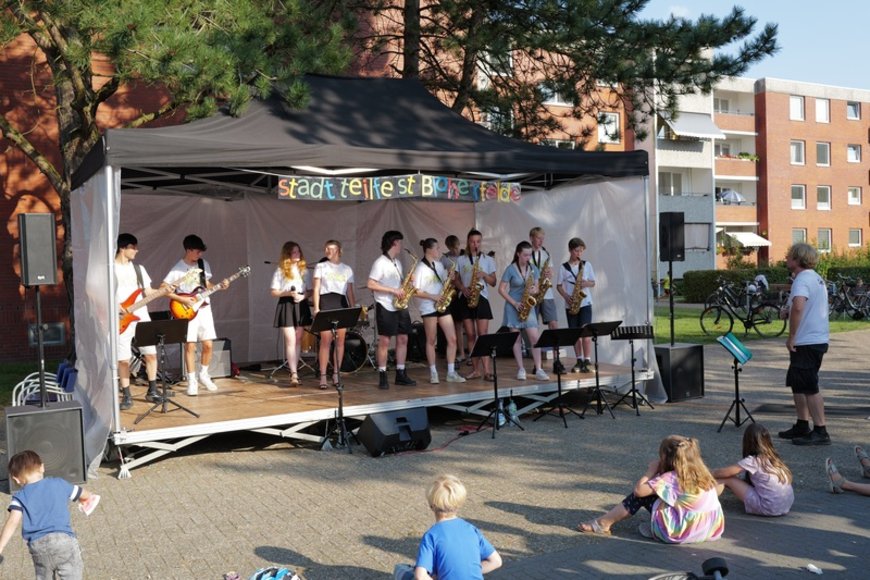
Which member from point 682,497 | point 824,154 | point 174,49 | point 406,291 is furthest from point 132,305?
point 824,154

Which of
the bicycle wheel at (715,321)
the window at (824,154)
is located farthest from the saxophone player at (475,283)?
the window at (824,154)

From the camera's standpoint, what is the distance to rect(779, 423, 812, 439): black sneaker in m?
7.91

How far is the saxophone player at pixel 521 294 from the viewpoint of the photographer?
32.3ft

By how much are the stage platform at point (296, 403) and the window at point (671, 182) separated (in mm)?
36286

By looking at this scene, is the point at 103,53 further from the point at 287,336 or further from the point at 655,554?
the point at 655,554

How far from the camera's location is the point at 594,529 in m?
5.62

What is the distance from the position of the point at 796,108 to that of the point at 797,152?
2.46m

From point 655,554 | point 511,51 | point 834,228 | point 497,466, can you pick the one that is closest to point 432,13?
point 511,51

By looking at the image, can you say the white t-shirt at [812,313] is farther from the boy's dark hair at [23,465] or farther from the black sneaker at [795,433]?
the boy's dark hair at [23,465]

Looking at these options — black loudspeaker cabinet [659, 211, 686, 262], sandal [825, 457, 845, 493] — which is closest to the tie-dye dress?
sandal [825, 457, 845, 493]

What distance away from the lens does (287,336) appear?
9.91 meters

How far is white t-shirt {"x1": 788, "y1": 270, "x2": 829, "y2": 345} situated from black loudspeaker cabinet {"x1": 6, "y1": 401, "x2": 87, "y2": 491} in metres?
6.21

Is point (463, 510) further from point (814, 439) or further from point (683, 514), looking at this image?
point (814, 439)

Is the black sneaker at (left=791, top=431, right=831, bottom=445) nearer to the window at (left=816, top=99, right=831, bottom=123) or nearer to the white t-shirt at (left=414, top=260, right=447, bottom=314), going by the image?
the white t-shirt at (left=414, top=260, right=447, bottom=314)
